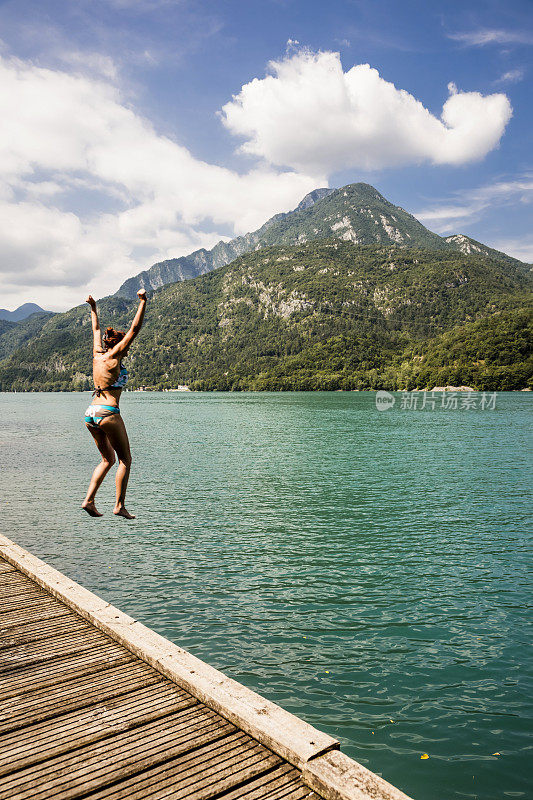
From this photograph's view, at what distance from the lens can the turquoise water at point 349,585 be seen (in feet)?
27.0

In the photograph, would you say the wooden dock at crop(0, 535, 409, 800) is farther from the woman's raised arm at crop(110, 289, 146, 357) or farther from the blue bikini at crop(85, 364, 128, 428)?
the woman's raised arm at crop(110, 289, 146, 357)

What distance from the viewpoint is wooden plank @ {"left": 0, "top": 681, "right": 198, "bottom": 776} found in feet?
16.0

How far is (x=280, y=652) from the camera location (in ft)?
34.3

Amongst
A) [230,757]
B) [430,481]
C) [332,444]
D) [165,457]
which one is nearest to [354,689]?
[230,757]

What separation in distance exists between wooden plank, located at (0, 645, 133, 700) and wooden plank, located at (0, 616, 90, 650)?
3.00ft

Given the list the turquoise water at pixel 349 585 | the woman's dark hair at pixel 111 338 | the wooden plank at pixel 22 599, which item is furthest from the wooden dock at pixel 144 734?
the woman's dark hair at pixel 111 338

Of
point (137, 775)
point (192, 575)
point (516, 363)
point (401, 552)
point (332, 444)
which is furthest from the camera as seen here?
point (516, 363)

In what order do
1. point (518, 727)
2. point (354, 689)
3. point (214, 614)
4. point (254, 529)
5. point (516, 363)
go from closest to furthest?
point (518, 727) → point (354, 689) → point (214, 614) → point (254, 529) → point (516, 363)

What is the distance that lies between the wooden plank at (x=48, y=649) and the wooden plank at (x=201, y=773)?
2.97 m

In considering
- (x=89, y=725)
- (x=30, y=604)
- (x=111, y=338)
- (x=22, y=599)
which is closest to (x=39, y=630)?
(x=30, y=604)

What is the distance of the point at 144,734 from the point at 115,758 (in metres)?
0.40

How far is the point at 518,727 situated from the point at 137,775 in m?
6.52

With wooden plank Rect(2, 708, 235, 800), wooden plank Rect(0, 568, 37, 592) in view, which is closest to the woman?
wooden plank Rect(2, 708, 235, 800)

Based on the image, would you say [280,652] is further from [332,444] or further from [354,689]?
[332,444]
